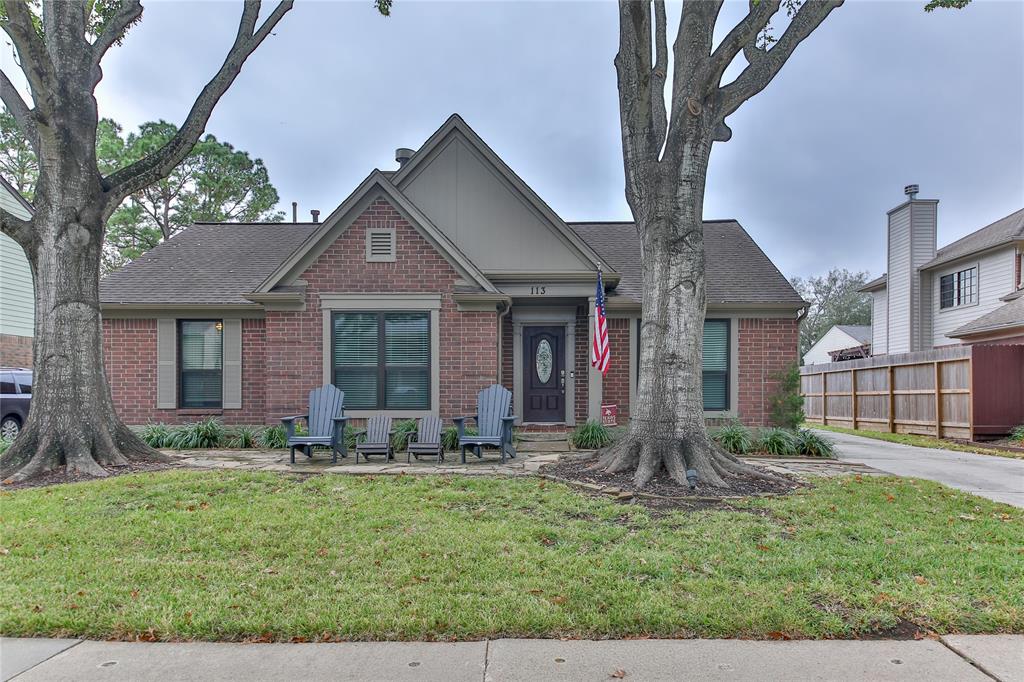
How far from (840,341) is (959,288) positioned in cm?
1751

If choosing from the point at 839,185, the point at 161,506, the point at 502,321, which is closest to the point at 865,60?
the point at 502,321

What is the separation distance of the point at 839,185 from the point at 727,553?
35.3 m

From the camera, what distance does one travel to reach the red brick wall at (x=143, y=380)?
37.7 ft

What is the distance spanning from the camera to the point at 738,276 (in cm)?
1248

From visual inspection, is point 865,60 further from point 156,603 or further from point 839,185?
point 839,185

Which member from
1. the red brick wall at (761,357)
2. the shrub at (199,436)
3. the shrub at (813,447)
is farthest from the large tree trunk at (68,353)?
the red brick wall at (761,357)

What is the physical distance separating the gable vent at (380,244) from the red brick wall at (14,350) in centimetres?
1553

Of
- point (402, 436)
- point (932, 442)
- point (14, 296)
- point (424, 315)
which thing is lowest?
point (932, 442)

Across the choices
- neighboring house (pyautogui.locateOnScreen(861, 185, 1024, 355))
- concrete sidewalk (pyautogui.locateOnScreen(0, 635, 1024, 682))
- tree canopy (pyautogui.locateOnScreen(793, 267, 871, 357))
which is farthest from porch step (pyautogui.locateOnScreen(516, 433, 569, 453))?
tree canopy (pyautogui.locateOnScreen(793, 267, 871, 357))

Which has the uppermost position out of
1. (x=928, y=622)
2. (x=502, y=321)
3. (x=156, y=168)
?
(x=156, y=168)

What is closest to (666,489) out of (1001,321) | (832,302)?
(1001,321)

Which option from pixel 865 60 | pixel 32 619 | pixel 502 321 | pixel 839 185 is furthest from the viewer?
pixel 839 185

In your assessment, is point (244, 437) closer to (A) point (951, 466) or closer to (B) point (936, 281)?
(A) point (951, 466)

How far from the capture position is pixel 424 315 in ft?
34.1
